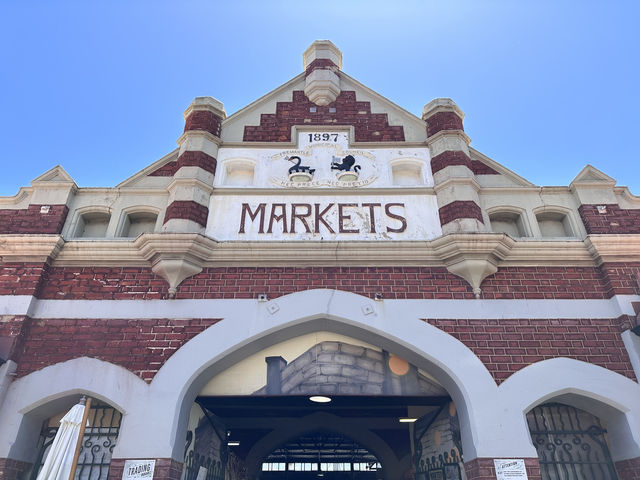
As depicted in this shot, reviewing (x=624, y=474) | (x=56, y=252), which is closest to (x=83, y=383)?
(x=56, y=252)

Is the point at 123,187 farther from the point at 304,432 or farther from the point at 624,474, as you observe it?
the point at 624,474

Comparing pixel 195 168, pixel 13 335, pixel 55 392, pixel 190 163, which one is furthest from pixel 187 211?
pixel 55 392

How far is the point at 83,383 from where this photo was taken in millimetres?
6629

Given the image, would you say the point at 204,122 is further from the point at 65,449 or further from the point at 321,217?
the point at 65,449

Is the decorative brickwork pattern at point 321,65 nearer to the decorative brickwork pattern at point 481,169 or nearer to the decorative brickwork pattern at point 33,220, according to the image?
the decorative brickwork pattern at point 481,169

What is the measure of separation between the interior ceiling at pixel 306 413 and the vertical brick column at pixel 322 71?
20.8 feet

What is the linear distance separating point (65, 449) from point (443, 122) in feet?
27.6

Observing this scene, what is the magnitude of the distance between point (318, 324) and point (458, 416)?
253cm

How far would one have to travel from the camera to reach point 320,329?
757 centimetres

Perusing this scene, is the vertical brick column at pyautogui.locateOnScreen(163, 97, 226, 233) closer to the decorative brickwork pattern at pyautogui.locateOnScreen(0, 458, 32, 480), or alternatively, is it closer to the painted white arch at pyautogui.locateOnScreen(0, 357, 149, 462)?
the painted white arch at pyautogui.locateOnScreen(0, 357, 149, 462)

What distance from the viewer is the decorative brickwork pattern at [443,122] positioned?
9359 mm

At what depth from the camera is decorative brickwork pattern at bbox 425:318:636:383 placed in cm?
681

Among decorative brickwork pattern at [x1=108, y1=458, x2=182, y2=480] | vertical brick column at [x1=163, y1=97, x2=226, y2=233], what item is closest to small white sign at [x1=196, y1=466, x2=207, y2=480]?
decorative brickwork pattern at [x1=108, y1=458, x2=182, y2=480]

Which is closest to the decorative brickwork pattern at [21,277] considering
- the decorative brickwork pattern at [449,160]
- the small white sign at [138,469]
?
the small white sign at [138,469]
